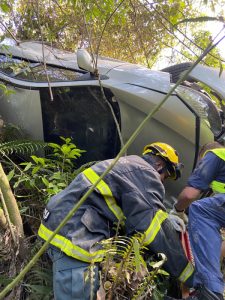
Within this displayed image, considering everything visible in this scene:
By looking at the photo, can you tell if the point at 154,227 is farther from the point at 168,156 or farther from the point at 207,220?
the point at 168,156

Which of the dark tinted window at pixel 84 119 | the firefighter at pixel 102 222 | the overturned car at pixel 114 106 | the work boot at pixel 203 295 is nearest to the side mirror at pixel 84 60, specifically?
the overturned car at pixel 114 106

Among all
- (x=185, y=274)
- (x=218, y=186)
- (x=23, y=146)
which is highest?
(x=218, y=186)

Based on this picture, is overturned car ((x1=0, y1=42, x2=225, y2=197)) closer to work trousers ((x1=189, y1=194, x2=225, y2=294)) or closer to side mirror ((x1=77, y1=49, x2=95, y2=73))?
side mirror ((x1=77, y1=49, x2=95, y2=73))

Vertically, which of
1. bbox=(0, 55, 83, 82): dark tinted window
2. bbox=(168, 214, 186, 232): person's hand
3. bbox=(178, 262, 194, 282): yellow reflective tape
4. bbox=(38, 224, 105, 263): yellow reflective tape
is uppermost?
bbox=(0, 55, 83, 82): dark tinted window

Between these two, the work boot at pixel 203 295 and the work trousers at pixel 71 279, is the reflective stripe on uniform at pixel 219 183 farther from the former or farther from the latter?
the work trousers at pixel 71 279

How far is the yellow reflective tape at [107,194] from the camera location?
Answer: 8.52 feet

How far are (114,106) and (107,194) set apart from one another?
1335mm

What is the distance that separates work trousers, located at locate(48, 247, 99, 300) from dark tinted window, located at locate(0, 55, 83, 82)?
2.11m

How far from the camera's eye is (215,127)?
3.56m

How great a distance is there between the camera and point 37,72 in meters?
4.20

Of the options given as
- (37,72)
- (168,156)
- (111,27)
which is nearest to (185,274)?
(168,156)

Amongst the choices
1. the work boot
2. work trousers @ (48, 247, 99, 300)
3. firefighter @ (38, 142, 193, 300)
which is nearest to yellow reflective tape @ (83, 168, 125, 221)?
firefighter @ (38, 142, 193, 300)

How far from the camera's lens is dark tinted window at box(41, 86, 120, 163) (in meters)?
3.84

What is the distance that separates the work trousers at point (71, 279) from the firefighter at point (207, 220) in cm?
67
